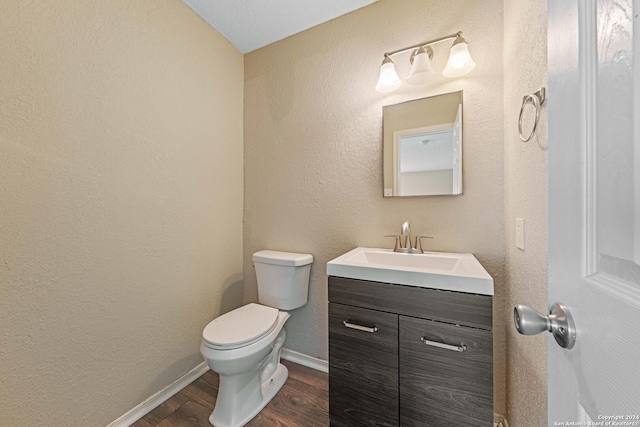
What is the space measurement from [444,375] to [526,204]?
0.74 m

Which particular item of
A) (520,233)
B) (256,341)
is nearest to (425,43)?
(520,233)

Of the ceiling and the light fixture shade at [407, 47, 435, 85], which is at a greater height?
the ceiling

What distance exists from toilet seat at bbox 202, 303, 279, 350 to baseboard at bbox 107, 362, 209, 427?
0.51 meters

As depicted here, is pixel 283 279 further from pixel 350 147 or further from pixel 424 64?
pixel 424 64

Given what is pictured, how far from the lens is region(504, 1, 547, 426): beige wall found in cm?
77

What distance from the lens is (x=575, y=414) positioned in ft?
1.16

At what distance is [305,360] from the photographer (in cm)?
173

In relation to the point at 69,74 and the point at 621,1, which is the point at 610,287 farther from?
the point at 69,74

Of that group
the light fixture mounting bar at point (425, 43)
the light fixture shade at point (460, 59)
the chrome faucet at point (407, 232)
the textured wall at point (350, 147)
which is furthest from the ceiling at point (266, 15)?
the chrome faucet at point (407, 232)

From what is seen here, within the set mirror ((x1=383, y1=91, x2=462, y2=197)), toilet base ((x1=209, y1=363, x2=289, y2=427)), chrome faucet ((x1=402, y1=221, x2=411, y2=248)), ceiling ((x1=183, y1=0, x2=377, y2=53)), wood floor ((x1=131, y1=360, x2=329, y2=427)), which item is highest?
ceiling ((x1=183, y1=0, x2=377, y2=53))

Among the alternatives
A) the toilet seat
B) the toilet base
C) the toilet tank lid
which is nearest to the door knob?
the toilet seat

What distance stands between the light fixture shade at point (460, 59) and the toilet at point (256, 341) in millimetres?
1376

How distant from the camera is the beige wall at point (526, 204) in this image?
77 cm

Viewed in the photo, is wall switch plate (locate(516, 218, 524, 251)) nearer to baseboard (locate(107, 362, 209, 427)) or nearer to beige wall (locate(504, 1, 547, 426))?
beige wall (locate(504, 1, 547, 426))
